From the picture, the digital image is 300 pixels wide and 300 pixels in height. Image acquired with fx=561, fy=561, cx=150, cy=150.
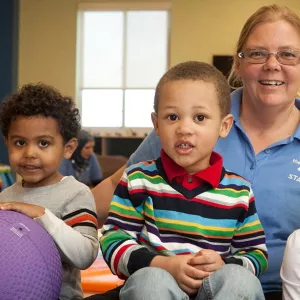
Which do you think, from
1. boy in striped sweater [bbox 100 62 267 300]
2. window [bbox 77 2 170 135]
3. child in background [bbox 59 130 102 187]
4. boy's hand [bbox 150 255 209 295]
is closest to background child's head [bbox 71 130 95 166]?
child in background [bbox 59 130 102 187]

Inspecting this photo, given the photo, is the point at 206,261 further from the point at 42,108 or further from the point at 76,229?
the point at 42,108

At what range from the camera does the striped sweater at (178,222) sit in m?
1.67

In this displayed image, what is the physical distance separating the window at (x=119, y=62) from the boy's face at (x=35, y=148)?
796cm

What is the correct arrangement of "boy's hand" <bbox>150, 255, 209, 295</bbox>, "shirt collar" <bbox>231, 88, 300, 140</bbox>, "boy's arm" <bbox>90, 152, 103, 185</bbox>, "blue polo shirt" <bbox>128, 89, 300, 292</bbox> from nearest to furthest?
"boy's hand" <bbox>150, 255, 209, 295</bbox> → "blue polo shirt" <bbox>128, 89, 300, 292</bbox> → "shirt collar" <bbox>231, 88, 300, 140</bbox> → "boy's arm" <bbox>90, 152, 103, 185</bbox>

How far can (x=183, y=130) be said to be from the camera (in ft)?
5.41

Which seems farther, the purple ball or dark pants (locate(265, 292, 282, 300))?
dark pants (locate(265, 292, 282, 300))

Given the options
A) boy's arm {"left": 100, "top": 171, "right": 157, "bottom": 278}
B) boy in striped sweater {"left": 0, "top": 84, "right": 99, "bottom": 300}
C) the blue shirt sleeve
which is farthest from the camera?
the blue shirt sleeve

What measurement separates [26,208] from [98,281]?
130cm

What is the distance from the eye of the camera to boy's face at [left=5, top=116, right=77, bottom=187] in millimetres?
1923

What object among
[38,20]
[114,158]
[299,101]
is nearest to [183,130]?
[299,101]

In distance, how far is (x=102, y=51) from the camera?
10.2 meters

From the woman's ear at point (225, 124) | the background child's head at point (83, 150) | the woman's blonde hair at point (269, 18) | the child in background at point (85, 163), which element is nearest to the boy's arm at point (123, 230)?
the woman's ear at point (225, 124)

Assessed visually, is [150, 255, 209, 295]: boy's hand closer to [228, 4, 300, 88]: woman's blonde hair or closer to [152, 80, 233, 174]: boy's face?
[152, 80, 233, 174]: boy's face

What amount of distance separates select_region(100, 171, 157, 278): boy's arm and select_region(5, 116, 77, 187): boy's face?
0.32 m
